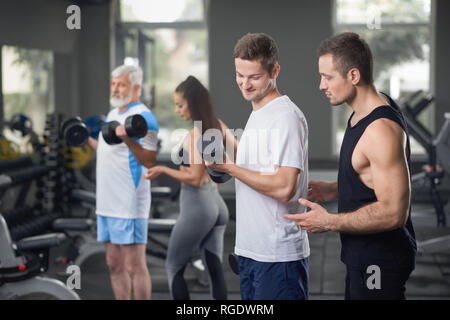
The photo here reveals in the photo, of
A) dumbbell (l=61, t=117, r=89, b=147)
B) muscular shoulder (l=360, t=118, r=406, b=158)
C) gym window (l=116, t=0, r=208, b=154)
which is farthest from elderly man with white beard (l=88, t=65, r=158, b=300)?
gym window (l=116, t=0, r=208, b=154)

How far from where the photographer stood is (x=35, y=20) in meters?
4.92

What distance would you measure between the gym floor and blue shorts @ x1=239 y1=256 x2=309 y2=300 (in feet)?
3.94

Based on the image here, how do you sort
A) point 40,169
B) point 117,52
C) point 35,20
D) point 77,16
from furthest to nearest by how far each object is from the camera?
point 117,52, point 35,20, point 40,169, point 77,16

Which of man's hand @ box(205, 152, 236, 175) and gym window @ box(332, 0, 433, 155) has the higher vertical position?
gym window @ box(332, 0, 433, 155)

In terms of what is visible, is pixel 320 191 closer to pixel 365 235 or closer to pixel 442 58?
pixel 365 235

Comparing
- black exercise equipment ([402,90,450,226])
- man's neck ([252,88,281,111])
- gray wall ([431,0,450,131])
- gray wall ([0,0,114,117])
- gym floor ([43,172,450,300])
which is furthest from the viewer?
gray wall ([0,0,114,117])

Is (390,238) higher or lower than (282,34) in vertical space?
lower

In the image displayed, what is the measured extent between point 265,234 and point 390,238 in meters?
0.33

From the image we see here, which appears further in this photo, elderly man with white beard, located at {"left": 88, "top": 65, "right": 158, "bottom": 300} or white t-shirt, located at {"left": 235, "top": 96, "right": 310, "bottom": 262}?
elderly man with white beard, located at {"left": 88, "top": 65, "right": 158, "bottom": 300}

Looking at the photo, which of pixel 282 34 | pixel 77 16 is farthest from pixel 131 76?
pixel 282 34

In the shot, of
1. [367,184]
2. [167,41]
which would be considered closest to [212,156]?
[367,184]

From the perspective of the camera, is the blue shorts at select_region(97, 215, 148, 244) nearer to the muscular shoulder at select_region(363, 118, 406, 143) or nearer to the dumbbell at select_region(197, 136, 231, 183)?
the dumbbell at select_region(197, 136, 231, 183)

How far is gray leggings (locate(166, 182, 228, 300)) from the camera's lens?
2.51 metres
